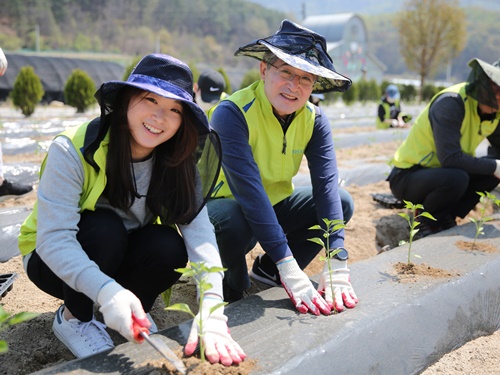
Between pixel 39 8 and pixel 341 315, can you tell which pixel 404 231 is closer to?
pixel 341 315

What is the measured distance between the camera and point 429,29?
34.3 meters

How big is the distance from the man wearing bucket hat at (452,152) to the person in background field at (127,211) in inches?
73.0

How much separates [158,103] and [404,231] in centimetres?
245

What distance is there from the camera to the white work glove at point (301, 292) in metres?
1.86

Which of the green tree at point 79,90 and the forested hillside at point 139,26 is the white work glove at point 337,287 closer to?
the green tree at point 79,90

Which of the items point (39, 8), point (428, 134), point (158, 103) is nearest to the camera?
point (158, 103)

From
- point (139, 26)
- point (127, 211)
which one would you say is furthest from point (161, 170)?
point (139, 26)

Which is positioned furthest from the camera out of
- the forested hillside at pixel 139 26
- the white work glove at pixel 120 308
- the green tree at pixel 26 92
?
the forested hillside at pixel 139 26

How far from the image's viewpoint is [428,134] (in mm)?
3299

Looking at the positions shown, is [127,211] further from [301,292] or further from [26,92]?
[26,92]

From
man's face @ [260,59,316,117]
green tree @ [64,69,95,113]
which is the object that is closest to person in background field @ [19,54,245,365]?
man's face @ [260,59,316,117]

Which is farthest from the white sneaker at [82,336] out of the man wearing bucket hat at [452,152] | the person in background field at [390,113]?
the person in background field at [390,113]

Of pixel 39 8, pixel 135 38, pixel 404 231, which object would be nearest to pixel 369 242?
pixel 404 231

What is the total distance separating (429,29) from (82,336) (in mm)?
36553
